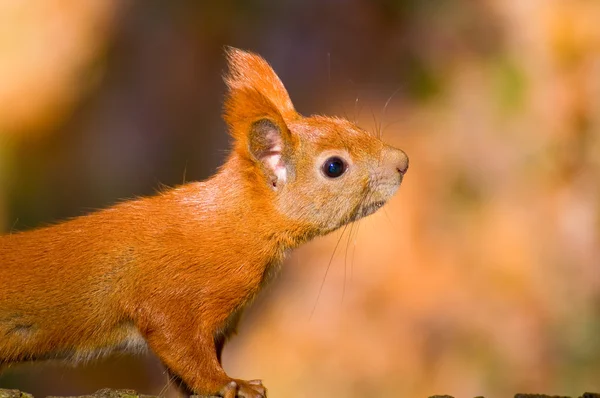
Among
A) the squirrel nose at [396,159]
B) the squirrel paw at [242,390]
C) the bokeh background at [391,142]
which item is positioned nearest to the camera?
the squirrel paw at [242,390]

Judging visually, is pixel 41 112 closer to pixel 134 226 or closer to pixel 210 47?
pixel 210 47

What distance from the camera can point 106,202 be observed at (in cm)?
615

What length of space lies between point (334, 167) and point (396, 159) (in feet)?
0.77

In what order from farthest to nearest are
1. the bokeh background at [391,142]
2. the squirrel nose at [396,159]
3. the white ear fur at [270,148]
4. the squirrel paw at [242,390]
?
the bokeh background at [391,142]
the squirrel nose at [396,159]
the white ear fur at [270,148]
the squirrel paw at [242,390]

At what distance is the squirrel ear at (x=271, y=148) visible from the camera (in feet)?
10.0

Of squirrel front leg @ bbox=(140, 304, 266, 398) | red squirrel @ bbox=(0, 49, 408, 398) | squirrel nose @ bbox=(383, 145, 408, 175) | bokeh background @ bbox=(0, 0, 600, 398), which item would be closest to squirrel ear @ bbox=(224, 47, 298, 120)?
red squirrel @ bbox=(0, 49, 408, 398)

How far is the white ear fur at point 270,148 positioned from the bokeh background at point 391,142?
293 centimetres

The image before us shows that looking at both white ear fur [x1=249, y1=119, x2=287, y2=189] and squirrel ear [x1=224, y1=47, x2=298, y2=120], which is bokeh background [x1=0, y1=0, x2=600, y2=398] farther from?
white ear fur [x1=249, y1=119, x2=287, y2=189]

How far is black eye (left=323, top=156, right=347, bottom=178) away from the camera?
10.3 ft

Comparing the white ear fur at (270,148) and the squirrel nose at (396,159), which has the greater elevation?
the squirrel nose at (396,159)

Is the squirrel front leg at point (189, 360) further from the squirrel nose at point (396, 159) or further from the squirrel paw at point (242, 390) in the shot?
the squirrel nose at point (396, 159)

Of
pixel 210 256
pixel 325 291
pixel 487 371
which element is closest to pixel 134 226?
pixel 210 256

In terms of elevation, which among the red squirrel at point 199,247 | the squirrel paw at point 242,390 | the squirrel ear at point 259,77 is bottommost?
the squirrel paw at point 242,390

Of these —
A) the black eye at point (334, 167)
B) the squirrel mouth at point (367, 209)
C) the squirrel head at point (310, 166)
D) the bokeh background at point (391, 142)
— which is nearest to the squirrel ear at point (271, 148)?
the squirrel head at point (310, 166)
